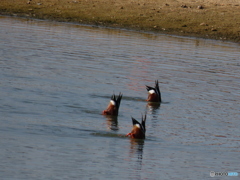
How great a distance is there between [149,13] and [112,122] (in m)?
21.9

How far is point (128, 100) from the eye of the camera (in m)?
13.1

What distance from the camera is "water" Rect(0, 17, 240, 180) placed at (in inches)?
319

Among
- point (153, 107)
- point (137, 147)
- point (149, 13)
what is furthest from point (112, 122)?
point (149, 13)

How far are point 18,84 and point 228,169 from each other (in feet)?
20.8

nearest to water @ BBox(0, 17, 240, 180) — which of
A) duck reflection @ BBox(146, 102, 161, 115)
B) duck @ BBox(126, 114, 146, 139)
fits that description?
duck reflection @ BBox(146, 102, 161, 115)

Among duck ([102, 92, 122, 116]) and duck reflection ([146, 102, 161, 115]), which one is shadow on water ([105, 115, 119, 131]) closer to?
duck ([102, 92, 122, 116])

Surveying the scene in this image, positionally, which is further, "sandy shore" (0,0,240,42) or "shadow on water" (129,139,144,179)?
"sandy shore" (0,0,240,42)

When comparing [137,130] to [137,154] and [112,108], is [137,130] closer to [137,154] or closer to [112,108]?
[137,154]

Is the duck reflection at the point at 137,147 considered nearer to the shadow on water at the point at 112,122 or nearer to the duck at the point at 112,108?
the shadow on water at the point at 112,122

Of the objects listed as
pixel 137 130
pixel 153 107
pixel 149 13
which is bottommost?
pixel 153 107

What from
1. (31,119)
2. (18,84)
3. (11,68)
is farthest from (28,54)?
(31,119)

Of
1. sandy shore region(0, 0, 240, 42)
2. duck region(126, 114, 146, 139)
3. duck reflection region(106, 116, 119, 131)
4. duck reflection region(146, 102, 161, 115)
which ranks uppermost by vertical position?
sandy shore region(0, 0, 240, 42)

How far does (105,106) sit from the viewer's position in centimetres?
1221

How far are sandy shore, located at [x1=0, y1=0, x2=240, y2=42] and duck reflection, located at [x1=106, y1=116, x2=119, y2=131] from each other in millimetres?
18727
